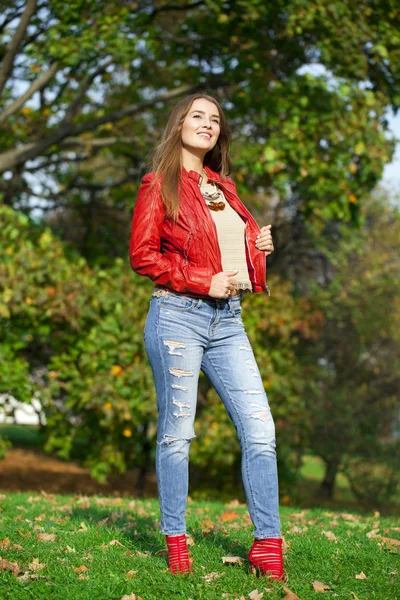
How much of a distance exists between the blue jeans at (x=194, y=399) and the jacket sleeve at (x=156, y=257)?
10 centimetres

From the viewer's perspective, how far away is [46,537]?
4195mm

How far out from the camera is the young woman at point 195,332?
3.42 meters

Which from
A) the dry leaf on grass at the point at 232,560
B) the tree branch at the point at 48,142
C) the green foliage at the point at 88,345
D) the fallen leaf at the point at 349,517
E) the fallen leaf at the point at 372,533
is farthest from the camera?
the tree branch at the point at 48,142

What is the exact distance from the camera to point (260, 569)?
342 centimetres

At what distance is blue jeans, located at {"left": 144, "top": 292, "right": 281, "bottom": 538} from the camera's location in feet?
11.2

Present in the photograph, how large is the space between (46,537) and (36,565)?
61 centimetres

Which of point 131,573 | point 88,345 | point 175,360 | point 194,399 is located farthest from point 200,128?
point 88,345

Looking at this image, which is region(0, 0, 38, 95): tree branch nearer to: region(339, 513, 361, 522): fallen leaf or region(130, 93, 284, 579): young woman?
region(130, 93, 284, 579): young woman

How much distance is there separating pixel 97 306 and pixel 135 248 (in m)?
5.96

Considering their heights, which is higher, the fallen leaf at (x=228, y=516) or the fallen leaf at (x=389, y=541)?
the fallen leaf at (x=389, y=541)

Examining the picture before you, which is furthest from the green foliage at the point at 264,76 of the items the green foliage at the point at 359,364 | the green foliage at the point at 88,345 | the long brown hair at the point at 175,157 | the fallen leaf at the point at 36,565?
the fallen leaf at the point at 36,565

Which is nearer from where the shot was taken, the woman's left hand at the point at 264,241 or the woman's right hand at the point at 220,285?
the woman's right hand at the point at 220,285

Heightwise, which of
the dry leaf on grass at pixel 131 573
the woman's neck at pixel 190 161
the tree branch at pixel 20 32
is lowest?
the dry leaf on grass at pixel 131 573

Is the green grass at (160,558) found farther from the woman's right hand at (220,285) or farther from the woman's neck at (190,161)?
the woman's neck at (190,161)
